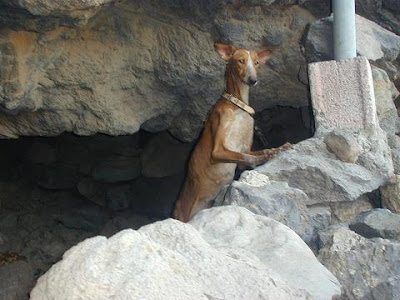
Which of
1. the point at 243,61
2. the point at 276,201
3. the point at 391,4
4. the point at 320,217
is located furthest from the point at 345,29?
the point at 276,201

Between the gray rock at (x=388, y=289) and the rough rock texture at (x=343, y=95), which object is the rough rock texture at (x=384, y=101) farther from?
the gray rock at (x=388, y=289)

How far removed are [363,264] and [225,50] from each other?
6.59 feet

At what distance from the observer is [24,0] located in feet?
8.75

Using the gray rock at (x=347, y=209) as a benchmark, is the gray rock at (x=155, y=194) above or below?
below

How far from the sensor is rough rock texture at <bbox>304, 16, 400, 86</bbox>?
3799 millimetres

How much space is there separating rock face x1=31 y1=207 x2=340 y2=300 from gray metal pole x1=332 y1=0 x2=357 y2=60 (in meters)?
2.00

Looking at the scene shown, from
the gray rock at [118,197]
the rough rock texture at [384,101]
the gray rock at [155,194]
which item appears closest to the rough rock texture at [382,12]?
the rough rock texture at [384,101]

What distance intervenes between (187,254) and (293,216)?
1083 millimetres

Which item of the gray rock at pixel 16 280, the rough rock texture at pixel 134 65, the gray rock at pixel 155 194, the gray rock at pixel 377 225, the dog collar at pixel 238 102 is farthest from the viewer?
the gray rock at pixel 155 194

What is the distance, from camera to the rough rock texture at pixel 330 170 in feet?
9.53

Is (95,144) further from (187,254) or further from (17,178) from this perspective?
(187,254)

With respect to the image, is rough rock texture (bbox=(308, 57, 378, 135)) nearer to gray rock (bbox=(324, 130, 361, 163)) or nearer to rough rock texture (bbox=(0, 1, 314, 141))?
gray rock (bbox=(324, 130, 361, 163))

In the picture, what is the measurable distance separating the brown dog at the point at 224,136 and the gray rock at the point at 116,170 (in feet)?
6.03

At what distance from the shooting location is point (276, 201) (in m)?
2.57
